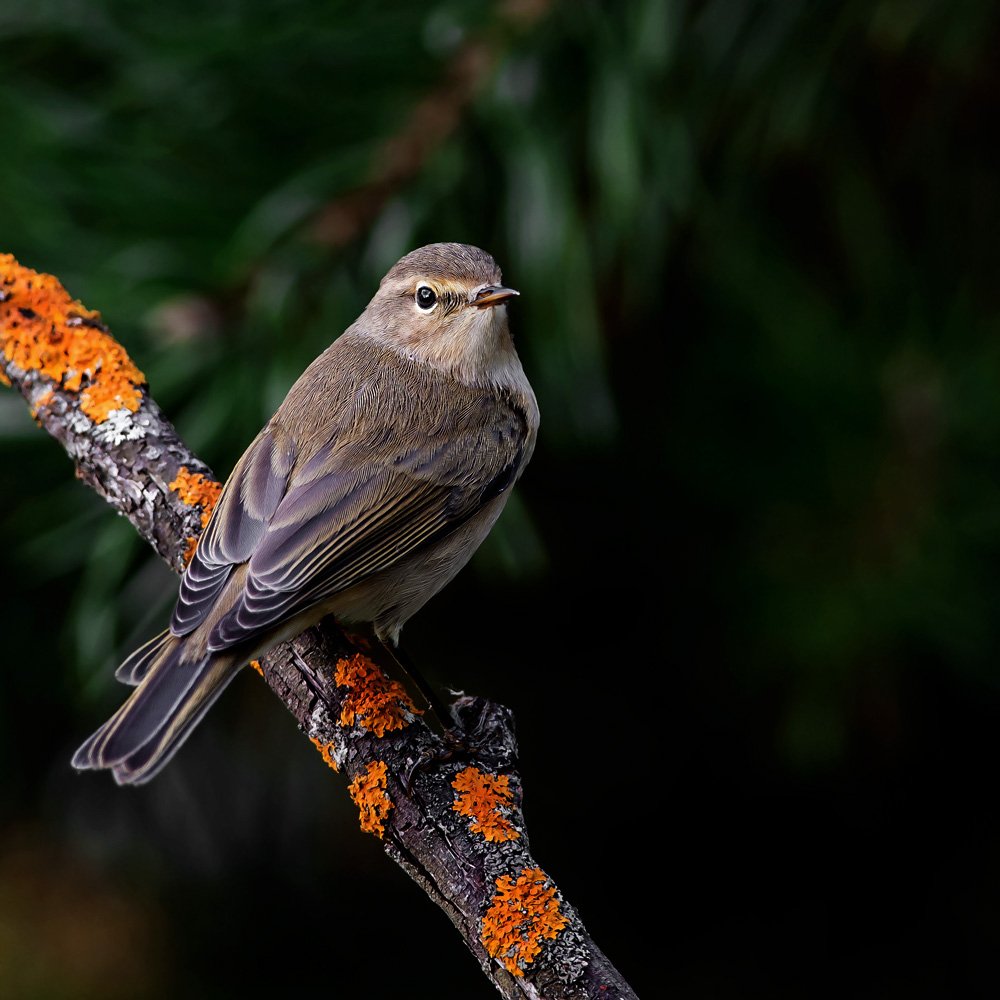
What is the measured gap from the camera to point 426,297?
321cm

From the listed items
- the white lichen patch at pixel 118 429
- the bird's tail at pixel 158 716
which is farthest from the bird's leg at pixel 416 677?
the white lichen patch at pixel 118 429

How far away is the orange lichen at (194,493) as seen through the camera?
9.02ft

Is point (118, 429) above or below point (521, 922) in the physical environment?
above

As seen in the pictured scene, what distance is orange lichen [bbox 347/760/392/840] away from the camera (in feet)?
7.34

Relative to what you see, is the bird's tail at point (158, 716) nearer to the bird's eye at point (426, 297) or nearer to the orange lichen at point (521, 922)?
the orange lichen at point (521, 922)

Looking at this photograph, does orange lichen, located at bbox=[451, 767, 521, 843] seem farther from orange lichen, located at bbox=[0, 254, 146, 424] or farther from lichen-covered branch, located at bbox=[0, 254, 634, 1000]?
orange lichen, located at bbox=[0, 254, 146, 424]

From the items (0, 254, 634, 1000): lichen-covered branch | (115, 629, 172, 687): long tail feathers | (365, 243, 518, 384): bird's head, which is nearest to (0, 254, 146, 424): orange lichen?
(0, 254, 634, 1000): lichen-covered branch

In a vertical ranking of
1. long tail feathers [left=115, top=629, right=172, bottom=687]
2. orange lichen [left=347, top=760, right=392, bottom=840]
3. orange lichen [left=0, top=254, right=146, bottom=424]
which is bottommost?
orange lichen [left=347, top=760, right=392, bottom=840]

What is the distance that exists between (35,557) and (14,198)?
0.83 meters

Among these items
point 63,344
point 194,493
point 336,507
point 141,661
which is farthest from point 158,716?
point 63,344

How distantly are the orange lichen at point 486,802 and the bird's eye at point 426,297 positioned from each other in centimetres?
130

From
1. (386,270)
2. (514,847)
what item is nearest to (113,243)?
(386,270)

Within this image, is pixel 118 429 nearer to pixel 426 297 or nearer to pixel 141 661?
pixel 141 661

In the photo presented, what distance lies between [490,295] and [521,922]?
1.50 metres
